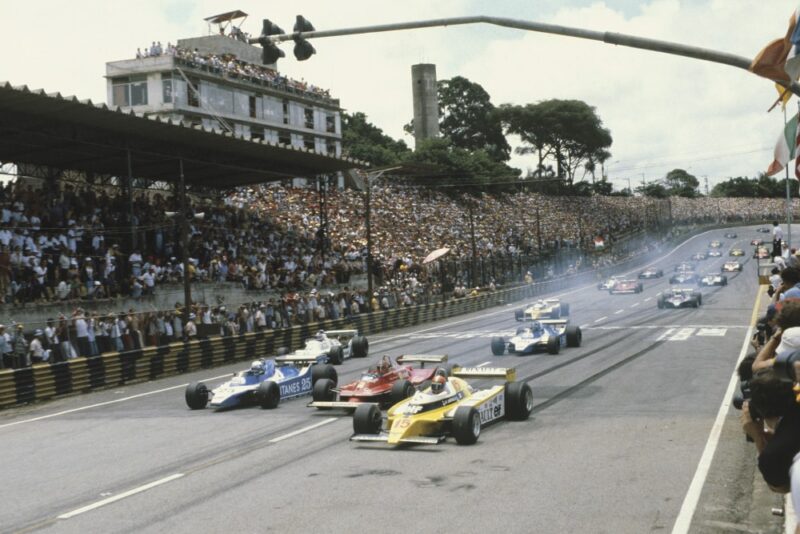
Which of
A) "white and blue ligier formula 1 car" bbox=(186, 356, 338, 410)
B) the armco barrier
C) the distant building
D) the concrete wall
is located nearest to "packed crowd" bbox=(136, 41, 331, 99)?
the distant building

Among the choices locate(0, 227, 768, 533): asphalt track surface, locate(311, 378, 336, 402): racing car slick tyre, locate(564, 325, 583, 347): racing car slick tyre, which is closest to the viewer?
locate(0, 227, 768, 533): asphalt track surface

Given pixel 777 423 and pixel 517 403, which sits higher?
pixel 777 423

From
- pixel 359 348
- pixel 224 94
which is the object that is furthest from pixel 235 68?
pixel 359 348

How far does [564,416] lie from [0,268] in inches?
761

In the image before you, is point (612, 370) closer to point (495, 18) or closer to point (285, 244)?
point (495, 18)

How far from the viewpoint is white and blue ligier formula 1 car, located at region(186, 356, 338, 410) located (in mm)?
18547

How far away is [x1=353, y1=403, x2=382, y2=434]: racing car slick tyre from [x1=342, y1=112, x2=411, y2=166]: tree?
243 ft

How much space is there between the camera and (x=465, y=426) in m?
13.7

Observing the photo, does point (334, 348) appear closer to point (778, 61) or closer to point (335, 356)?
point (335, 356)

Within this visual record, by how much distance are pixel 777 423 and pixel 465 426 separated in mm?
8496

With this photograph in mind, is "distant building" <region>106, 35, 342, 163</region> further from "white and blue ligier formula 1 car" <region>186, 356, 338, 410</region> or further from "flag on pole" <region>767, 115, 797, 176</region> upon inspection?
"flag on pole" <region>767, 115, 797, 176</region>

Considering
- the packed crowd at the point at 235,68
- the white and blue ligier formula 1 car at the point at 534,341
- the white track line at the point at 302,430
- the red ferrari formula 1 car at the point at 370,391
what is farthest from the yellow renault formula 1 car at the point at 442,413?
the packed crowd at the point at 235,68

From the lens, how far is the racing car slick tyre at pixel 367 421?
14.4m

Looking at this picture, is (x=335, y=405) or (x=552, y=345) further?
(x=552, y=345)
